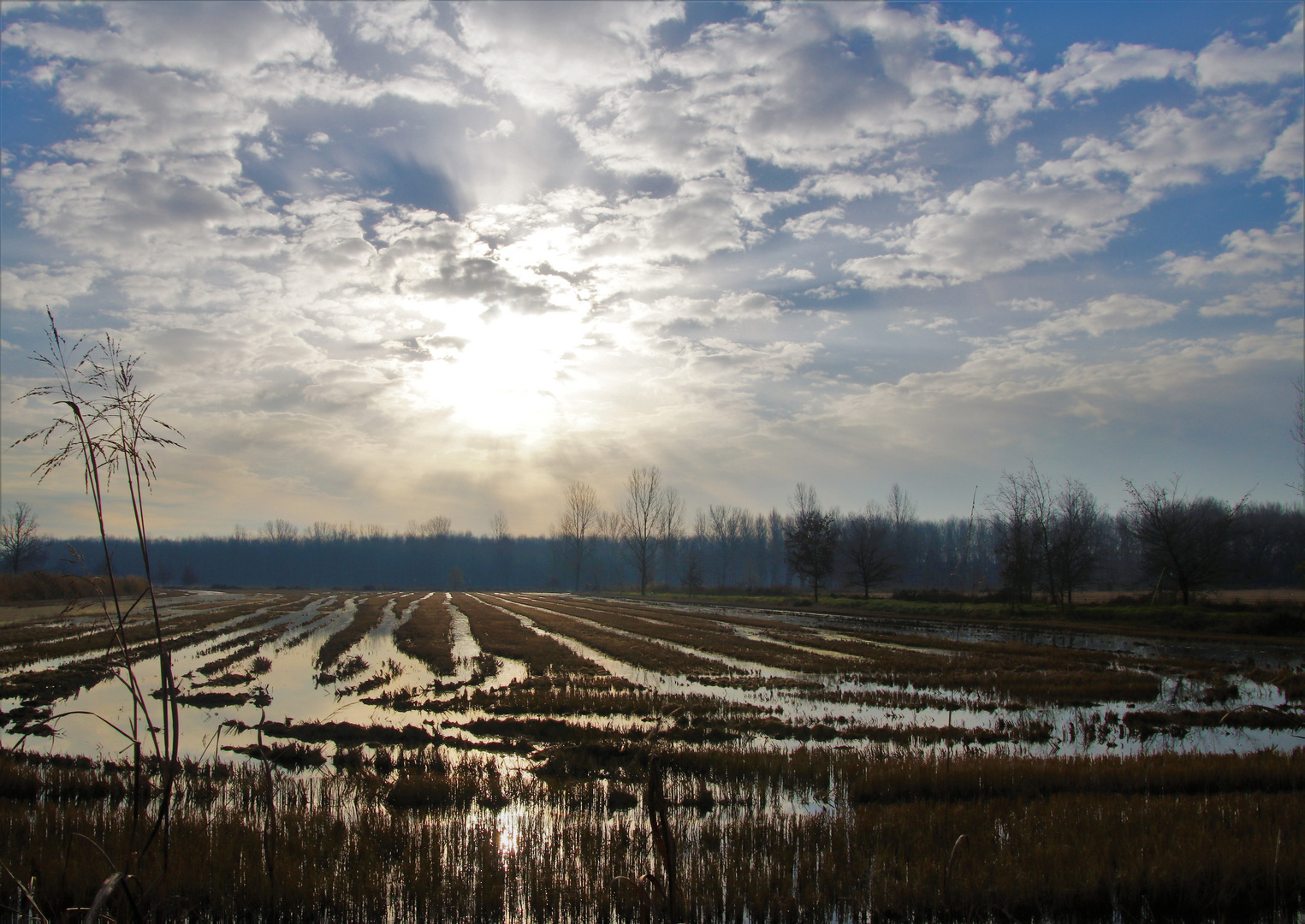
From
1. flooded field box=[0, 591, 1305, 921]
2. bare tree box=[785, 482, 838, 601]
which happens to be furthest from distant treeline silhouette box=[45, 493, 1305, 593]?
flooded field box=[0, 591, 1305, 921]

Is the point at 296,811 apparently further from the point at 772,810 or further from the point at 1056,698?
the point at 1056,698

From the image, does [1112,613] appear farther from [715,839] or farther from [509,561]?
[509,561]

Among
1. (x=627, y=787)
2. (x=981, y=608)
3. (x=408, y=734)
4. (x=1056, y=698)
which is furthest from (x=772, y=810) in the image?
(x=981, y=608)

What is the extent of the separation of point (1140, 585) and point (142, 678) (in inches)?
2849

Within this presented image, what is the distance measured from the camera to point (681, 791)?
1034cm

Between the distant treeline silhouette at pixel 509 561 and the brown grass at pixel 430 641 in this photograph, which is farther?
the distant treeline silhouette at pixel 509 561

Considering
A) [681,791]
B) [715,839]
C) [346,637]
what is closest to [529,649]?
[346,637]

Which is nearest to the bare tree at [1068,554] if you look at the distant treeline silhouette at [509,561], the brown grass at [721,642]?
the brown grass at [721,642]

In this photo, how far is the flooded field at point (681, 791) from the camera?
704 cm

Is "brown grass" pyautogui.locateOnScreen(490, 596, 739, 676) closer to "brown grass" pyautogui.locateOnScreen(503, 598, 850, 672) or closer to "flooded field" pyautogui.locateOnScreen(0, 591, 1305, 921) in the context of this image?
"flooded field" pyautogui.locateOnScreen(0, 591, 1305, 921)

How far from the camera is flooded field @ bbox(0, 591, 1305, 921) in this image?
23.1 feet

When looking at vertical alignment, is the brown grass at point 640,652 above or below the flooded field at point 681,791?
below

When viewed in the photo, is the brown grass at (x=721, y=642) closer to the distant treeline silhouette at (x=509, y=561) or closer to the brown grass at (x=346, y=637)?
the brown grass at (x=346, y=637)

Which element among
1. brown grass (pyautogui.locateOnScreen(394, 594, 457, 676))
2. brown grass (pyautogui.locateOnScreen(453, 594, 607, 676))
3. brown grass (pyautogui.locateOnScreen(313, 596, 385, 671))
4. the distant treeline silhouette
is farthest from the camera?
the distant treeline silhouette
